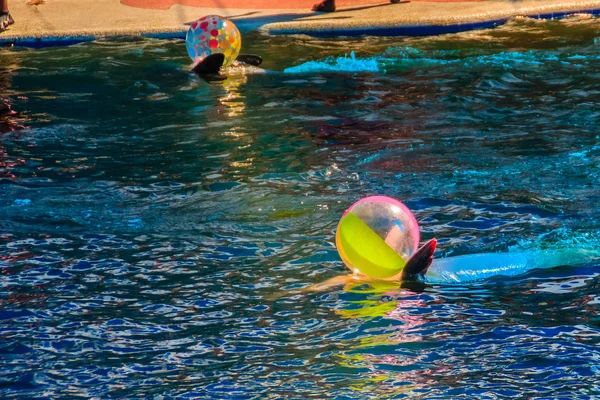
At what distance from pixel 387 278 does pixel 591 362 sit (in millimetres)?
1418

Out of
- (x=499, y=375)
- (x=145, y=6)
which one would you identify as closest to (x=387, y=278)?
(x=499, y=375)

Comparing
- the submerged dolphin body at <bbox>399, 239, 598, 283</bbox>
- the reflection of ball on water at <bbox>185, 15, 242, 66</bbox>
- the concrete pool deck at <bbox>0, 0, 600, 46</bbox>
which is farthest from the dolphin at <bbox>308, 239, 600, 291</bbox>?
the concrete pool deck at <bbox>0, 0, 600, 46</bbox>

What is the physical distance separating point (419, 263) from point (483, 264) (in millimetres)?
537

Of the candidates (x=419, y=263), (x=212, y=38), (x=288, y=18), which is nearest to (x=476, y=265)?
(x=419, y=263)

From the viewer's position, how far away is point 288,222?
628 cm

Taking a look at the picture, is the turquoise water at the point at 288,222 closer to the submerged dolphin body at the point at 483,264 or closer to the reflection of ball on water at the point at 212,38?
the submerged dolphin body at the point at 483,264

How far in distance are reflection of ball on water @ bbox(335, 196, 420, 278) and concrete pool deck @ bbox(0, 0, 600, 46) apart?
361 inches

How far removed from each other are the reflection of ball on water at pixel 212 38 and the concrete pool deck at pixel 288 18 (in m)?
2.92

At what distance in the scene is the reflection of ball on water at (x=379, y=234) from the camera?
4.99 metres

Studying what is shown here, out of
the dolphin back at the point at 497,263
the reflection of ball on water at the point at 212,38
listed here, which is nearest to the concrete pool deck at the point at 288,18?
the reflection of ball on water at the point at 212,38

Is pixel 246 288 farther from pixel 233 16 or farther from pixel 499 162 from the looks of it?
pixel 233 16

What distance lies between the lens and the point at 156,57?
12.5 meters

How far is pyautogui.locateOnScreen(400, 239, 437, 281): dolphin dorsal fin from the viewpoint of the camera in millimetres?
4902

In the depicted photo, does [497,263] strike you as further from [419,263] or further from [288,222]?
[288,222]
